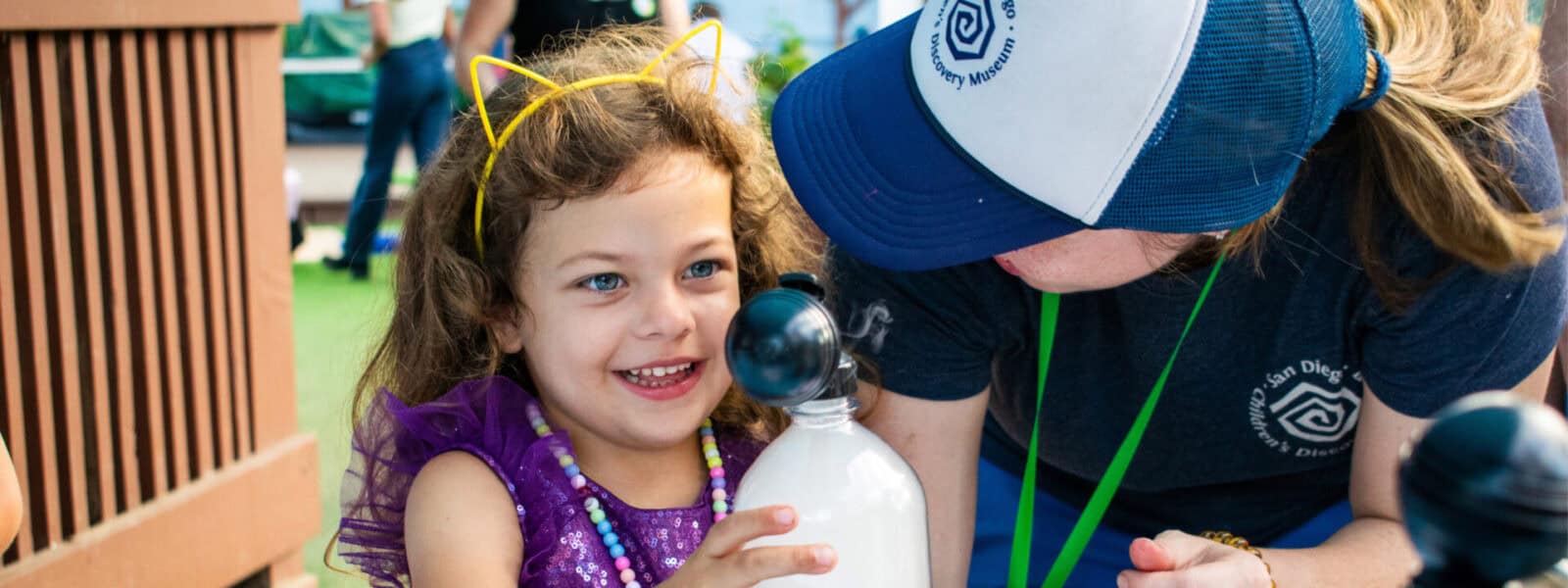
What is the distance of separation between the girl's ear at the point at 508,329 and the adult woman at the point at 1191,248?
33cm

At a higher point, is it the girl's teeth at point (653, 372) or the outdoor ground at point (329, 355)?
the girl's teeth at point (653, 372)

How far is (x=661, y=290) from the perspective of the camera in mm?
1268

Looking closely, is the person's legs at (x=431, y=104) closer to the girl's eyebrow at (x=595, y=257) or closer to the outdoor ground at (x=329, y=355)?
the outdoor ground at (x=329, y=355)

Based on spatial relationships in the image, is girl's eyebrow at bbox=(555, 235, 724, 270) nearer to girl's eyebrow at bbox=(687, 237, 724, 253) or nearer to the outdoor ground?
girl's eyebrow at bbox=(687, 237, 724, 253)

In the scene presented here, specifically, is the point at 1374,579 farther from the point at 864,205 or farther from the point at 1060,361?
the point at 864,205

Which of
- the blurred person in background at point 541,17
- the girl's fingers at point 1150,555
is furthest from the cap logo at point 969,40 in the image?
the blurred person in background at point 541,17

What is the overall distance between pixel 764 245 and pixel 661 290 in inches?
9.4

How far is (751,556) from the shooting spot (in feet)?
2.84

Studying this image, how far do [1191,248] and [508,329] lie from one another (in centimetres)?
67

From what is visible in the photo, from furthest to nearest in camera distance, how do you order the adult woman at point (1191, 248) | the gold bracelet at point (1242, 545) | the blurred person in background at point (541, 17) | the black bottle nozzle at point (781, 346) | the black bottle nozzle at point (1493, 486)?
the blurred person in background at point (541, 17)
the gold bracelet at point (1242, 545)
the adult woman at point (1191, 248)
the black bottle nozzle at point (781, 346)
the black bottle nozzle at point (1493, 486)

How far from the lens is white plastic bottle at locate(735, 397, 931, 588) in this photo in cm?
96

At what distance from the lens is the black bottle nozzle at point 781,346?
700mm

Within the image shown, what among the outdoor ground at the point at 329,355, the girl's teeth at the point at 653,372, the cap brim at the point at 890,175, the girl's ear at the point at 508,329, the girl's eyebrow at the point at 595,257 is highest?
the cap brim at the point at 890,175

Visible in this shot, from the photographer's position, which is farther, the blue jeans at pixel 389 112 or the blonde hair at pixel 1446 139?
the blue jeans at pixel 389 112
